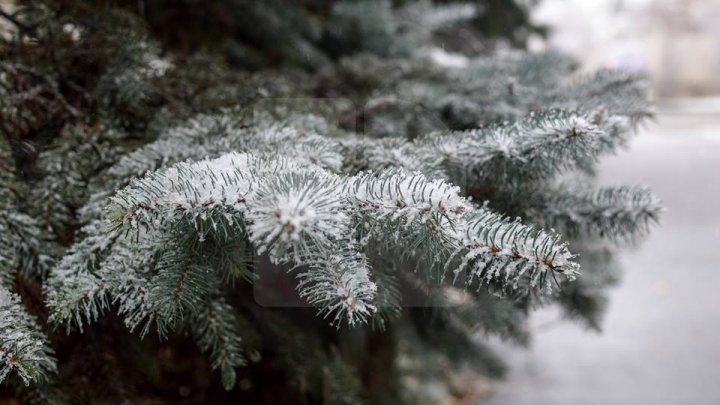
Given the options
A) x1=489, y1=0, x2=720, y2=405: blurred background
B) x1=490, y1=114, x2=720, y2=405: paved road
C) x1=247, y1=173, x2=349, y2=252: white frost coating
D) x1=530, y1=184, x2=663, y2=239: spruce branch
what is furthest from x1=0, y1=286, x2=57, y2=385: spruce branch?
x1=490, y1=114, x2=720, y2=405: paved road

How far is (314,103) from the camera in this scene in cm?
137

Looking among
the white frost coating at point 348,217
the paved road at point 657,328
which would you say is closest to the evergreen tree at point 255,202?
the white frost coating at point 348,217

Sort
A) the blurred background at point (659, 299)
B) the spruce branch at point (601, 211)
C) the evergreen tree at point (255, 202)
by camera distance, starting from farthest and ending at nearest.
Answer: the blurred background at point (659, 299) < the spruce branch at point (601, 211) < the evergreen tree at point (255, 202)

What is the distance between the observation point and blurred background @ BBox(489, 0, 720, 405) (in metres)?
3.66

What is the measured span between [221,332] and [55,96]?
62 centimetres

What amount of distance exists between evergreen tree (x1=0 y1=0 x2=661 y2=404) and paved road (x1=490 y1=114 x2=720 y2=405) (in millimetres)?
1467

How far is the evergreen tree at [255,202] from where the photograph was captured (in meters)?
0.65

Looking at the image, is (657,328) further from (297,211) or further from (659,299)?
(297,211)

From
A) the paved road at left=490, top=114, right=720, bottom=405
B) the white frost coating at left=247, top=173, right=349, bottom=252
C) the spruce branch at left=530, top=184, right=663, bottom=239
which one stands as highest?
the paved road at left=490, top=114, right=720, bottom=405

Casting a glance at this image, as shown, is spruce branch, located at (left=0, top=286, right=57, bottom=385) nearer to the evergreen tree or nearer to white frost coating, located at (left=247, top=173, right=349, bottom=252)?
the evergreen tree

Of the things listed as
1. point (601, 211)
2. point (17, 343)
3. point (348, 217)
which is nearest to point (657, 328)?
point (601, 211)

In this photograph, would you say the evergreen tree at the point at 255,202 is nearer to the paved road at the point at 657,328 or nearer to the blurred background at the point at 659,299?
the blurred background at the point at 659,299

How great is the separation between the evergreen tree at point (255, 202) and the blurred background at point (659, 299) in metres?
0.37

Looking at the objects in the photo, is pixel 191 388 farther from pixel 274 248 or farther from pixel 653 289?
pixel 653 289
